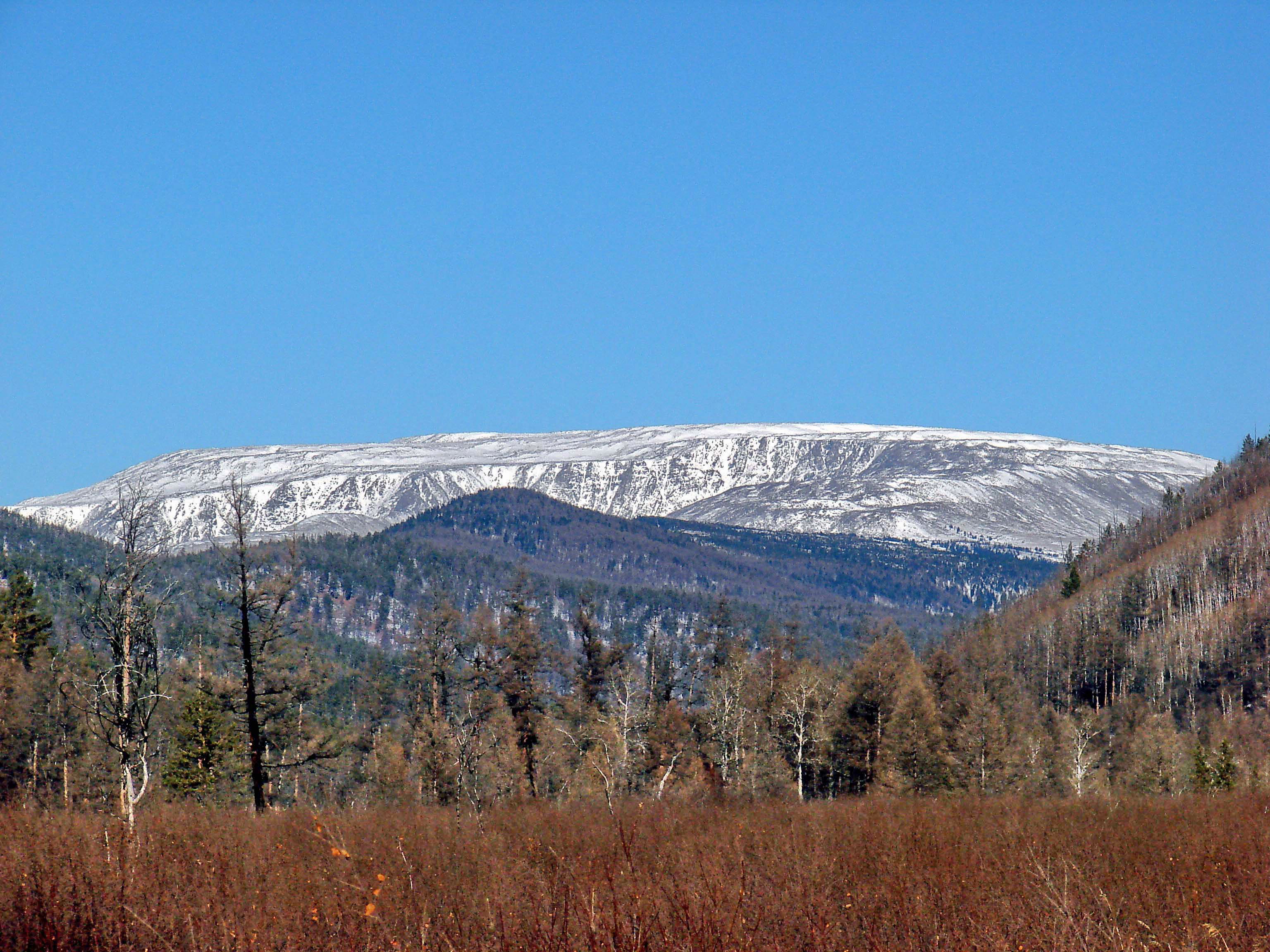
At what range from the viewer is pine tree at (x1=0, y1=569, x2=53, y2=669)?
57000 mm

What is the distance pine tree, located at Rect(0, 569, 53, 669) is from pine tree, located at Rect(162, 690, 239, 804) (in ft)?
50.5

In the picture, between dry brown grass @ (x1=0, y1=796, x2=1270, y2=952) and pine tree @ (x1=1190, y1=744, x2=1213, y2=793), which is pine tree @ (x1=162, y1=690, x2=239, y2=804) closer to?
dry brown grass @ (x1=0, y1=796, x2=1270, y2=952)

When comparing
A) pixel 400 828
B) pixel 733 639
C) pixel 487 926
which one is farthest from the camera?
pixel 733 639

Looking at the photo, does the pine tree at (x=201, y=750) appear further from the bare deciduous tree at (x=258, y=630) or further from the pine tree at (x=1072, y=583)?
the pine tree at (x=1072, y=583)

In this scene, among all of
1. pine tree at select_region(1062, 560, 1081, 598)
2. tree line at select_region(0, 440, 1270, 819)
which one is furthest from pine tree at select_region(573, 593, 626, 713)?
pine tree at select_region(1062, 560, 1081, 598)

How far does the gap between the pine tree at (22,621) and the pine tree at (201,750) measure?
1539 centimetres

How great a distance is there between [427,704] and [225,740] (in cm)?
755

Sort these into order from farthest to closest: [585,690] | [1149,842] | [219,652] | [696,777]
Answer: [585,690] → [696,777] → [219,652] → [1149,842]

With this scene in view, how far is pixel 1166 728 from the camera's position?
3728 inches

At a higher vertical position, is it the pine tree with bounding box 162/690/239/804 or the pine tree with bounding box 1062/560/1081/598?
the pine tree with bounding box 1062/560/1081/598

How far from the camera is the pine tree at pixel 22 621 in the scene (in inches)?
2244

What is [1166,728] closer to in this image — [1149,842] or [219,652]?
[219,652]

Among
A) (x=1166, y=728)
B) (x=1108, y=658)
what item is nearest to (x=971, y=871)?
(x=1166, y=728)

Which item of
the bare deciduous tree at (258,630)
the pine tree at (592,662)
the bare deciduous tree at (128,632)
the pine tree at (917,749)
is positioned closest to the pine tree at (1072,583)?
the pine tree at (917,749)
